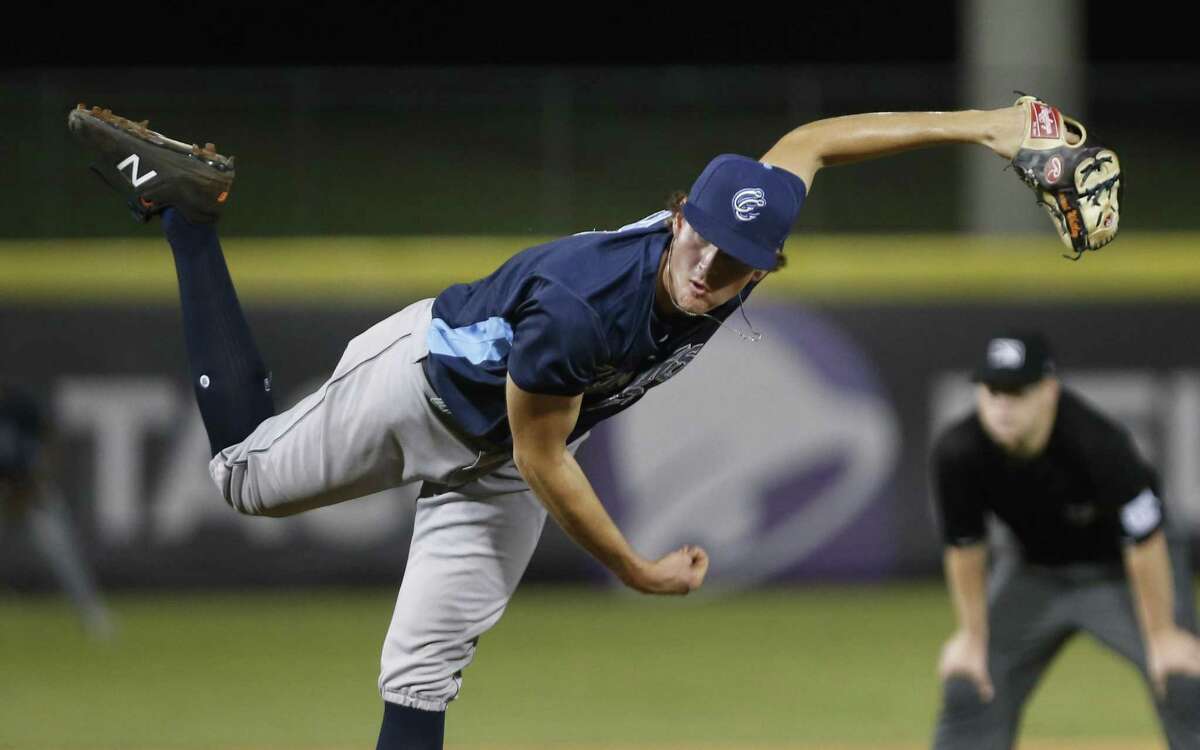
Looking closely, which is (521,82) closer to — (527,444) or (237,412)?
(237,412)

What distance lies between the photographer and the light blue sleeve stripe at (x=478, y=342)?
4.68 m

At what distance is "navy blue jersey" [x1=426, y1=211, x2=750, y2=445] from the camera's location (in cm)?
430

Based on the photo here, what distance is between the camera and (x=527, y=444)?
4457 millimetres

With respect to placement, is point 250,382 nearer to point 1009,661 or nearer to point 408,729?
point 408,729

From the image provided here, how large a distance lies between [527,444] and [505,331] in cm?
35

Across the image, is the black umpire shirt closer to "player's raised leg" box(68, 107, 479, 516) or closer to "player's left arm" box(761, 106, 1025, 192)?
"player's left arm" box(761, 106, 1025, 192)

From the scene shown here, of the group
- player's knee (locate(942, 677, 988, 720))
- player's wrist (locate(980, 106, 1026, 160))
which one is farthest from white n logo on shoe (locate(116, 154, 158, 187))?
player's knee (locate(942, 677, 988, 720))

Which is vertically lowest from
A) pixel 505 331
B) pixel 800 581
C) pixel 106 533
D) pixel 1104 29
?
pixel 800 581

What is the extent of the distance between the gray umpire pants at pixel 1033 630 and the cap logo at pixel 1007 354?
2.55 feet

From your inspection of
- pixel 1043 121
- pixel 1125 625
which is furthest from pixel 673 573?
pixel 1125 625

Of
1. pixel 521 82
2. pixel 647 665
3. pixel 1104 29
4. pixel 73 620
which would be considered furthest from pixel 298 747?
pixel 1104 29

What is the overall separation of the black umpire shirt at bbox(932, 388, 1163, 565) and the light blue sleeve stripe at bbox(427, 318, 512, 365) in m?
1.92

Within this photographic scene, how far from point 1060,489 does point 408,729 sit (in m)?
2.30

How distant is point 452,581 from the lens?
16.3ft
